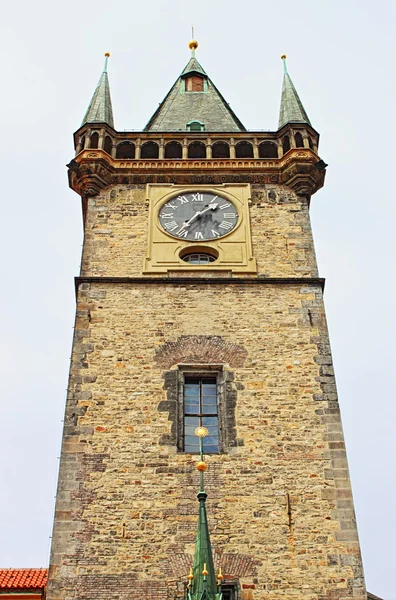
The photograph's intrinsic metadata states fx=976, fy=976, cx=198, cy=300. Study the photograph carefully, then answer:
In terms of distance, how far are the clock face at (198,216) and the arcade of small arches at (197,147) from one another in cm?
127

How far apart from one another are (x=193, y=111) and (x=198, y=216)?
17.6 feet

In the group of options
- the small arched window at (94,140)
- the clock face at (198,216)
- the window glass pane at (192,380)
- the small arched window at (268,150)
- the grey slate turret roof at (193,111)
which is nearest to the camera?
the window glass pane at (192,380)

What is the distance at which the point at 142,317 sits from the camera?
1633cm

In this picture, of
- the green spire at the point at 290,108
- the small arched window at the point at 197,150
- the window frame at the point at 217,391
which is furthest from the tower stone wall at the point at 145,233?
the window frame at the point at 217,391

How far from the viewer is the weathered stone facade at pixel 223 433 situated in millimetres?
13031

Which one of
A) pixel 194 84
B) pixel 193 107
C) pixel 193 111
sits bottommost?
pixel 193 111

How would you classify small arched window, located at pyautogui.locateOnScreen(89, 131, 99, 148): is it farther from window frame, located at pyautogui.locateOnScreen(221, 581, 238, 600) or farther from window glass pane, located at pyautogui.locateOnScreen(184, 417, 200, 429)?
window frame, located at pyautogui.locateOnScreen(221, 581, 238, 600)

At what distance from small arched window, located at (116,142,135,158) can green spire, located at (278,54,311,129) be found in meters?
3.13

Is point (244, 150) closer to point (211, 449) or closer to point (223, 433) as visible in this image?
point (223, 433)

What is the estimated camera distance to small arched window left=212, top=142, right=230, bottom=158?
66.2 feet

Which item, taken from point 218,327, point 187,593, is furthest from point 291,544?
point 218,327

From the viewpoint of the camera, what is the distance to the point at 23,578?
15938mm

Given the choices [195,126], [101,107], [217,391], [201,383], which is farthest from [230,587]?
[195,126]

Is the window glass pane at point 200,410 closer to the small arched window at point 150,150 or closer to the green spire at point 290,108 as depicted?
the small arched window at point 150,150
